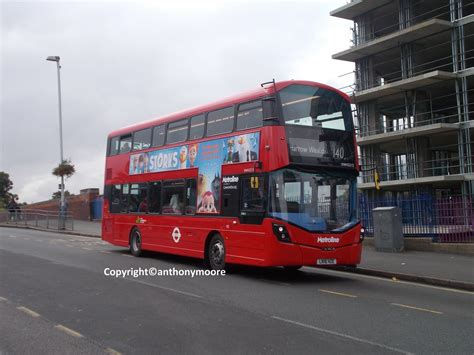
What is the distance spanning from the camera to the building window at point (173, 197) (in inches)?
551

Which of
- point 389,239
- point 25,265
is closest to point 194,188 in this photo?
point 25,265

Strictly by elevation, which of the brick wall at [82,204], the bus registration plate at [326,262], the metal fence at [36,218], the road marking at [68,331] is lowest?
the road marking at [68,331]

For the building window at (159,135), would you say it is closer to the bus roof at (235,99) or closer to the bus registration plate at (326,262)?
the bus roof at (235,99)

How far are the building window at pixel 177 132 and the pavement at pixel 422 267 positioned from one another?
562 cm

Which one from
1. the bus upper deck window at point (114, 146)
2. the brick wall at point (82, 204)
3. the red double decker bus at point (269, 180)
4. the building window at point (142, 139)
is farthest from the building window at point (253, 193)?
the brick wall at point (82, 204)

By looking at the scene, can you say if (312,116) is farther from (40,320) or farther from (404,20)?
(404,20)

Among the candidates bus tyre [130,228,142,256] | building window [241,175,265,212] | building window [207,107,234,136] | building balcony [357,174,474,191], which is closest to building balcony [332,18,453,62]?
building balcony [357,174,474,191]

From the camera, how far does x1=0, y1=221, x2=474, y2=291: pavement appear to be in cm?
1116

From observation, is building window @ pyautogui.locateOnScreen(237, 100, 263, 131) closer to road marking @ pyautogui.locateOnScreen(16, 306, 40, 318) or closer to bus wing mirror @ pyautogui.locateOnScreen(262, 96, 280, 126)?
bus wing mirror @ pyautogui.locateOnScreen(262, 96, 280, 126)

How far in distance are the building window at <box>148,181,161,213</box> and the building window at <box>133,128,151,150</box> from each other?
137 centimetres

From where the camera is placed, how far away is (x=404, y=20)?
31859 mm

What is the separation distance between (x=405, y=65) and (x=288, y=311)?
27.8 m

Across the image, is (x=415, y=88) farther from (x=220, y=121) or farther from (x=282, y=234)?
(x=282, y=234)

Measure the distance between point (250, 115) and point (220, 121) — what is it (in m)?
1.28
